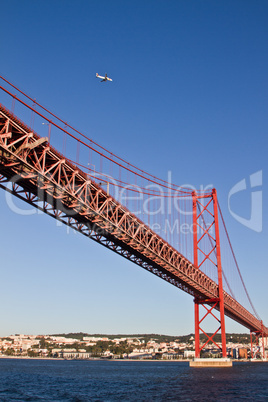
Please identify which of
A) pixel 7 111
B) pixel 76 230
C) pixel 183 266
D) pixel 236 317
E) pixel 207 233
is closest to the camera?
pixel 7 111

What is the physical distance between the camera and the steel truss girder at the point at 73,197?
23578 mm

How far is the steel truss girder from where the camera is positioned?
928 inches

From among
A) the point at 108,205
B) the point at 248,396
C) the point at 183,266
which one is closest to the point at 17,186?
the point at 108,205

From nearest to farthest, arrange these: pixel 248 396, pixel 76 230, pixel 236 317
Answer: pixel 248 396
pixel 76 230
pixel 236 317

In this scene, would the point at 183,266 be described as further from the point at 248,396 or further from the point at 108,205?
the point at 248,396

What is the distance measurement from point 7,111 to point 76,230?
12343 mm

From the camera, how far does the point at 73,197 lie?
2848cm

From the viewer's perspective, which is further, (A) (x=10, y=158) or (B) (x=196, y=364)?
(B) (x=196, y=364)

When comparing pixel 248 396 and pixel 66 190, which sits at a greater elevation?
pixel 66 190

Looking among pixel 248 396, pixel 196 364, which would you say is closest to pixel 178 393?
pixel 248 396

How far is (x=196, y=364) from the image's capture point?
53.5m

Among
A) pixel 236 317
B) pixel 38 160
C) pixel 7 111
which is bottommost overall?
pixel 236 317

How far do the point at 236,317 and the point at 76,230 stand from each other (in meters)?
52.3

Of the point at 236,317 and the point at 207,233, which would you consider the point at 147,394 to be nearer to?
the point at 207,233
